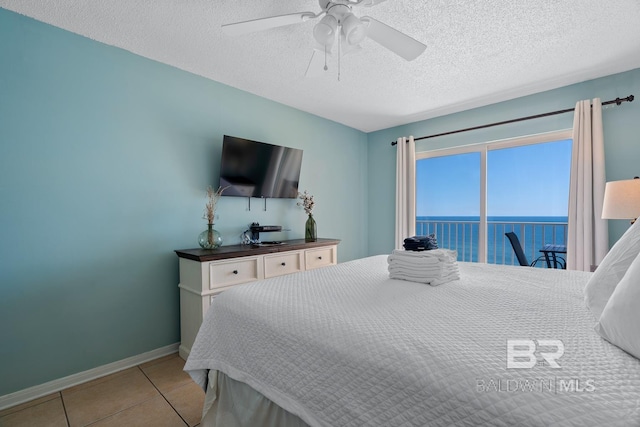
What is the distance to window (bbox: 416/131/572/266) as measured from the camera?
3.34 metres

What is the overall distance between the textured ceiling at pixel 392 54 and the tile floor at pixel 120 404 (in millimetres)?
2485

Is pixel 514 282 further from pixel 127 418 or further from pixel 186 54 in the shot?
pixel 186 54

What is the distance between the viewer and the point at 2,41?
1.80 meters

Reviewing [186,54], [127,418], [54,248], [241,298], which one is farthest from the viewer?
[186,54]

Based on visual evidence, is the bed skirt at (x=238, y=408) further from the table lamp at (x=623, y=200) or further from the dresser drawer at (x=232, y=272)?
the table lamp at (x=623, y=200)

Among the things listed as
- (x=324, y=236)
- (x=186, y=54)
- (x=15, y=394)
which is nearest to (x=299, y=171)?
(x=324, y=236)

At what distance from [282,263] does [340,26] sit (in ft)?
6.42

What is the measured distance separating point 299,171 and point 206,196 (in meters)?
1.12

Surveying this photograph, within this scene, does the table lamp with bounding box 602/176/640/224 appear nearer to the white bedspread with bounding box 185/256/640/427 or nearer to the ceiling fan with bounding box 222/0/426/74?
the white bedspread with bounding box 185/256/640/427

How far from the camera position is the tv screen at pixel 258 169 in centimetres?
275

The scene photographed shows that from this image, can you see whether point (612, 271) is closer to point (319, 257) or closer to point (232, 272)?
point (232, 272)

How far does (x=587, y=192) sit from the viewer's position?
106 inches

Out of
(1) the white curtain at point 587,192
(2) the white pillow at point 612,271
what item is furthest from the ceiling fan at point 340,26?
(1) the white curtain at point 587,192

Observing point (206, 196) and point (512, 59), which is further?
point (206, 196)
